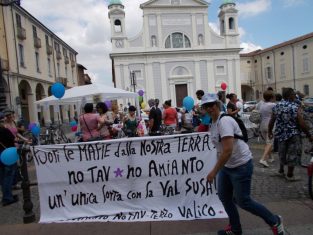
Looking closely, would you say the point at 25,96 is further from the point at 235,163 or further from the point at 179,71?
the point at 235,163

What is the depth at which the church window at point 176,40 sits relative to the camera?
136 ft

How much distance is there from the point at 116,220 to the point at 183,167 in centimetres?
121

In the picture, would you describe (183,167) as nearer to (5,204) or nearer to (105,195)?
(105,195)

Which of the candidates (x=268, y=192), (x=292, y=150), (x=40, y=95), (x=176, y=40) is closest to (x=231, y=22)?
(x=176, y=40)

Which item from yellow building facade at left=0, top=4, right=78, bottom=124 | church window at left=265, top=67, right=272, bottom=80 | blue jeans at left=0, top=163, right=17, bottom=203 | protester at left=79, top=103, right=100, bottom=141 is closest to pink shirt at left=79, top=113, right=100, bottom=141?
protester at left=79, top=103, right=100, bottom=141

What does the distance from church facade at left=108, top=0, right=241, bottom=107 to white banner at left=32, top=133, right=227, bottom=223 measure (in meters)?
34.8

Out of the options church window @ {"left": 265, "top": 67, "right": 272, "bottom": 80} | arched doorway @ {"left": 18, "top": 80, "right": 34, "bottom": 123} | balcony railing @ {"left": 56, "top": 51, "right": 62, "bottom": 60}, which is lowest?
arched doorway @ {"left": 18, "top": 80, "right": 34, "bottom": 123}

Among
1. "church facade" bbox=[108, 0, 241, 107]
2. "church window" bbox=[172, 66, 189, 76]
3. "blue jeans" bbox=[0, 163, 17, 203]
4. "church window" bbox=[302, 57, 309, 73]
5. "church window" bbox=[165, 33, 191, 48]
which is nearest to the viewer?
"blue jeans" bbox=[0, 163, 17, 203]

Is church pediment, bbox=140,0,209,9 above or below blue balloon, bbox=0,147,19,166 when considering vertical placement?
above

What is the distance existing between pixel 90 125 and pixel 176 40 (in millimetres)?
36626

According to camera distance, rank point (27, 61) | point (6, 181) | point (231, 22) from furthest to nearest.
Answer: point (231, 22)
point (27, 61)
point (6, 181)

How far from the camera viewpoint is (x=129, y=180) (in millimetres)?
4547

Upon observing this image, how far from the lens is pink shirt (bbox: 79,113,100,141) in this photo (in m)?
6.70

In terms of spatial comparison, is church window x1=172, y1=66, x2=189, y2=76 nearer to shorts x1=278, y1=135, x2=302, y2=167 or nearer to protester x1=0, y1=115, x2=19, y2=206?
shorts x1=278, y1=135, x2=302, y2=167
